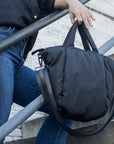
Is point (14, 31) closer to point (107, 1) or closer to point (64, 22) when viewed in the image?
point (64, 22)

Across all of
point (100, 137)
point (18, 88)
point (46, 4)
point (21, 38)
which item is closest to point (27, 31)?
point (21, 38)

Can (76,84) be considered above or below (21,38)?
below

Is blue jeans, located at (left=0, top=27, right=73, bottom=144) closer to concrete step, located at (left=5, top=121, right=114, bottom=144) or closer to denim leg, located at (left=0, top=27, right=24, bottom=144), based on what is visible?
denim leg, located at (left=0, top=27, right=24, bottom=144)

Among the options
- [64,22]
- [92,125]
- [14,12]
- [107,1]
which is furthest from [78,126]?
[107,1]

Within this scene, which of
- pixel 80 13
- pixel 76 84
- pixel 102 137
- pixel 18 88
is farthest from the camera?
pixel 102 137

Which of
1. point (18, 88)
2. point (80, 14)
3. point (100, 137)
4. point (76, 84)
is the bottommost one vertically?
point (100, 137)

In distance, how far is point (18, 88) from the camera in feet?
3.93

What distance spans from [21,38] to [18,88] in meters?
0.26

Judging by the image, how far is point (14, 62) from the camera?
1.08 meters

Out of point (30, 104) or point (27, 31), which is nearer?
point (30, 104)

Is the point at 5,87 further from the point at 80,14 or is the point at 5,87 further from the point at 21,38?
the point at 80,14

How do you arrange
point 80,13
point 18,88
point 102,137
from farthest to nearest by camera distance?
point 102,137, point 18,88, point 80,13

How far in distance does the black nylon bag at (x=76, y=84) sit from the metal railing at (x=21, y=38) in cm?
7

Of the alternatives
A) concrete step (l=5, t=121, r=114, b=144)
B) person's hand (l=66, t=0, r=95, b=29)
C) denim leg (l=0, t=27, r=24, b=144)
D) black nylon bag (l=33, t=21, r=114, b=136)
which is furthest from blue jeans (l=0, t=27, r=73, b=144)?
concrete step (l=5, t=121, r=114, b=144)
